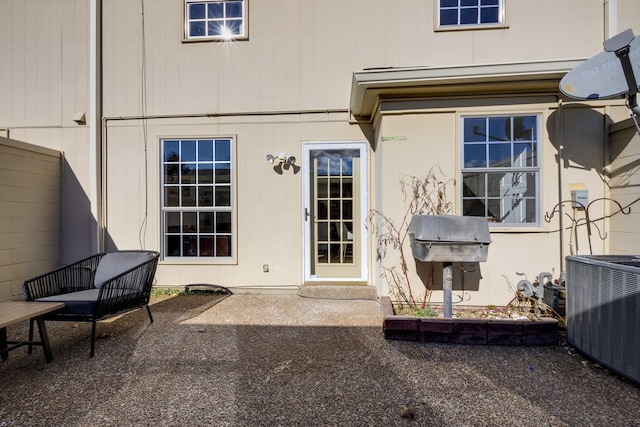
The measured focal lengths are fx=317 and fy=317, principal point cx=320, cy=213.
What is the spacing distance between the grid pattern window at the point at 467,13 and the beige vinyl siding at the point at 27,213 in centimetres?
601

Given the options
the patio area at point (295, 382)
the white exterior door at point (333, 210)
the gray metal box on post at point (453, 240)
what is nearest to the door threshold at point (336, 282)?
the white exterior door at point (333, 210)

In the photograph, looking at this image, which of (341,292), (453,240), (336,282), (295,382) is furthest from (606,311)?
(336,282)

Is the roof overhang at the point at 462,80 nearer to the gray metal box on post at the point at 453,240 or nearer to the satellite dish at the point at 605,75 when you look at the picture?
the satellite dish at the point at 605,75

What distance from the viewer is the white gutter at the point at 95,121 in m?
4.77

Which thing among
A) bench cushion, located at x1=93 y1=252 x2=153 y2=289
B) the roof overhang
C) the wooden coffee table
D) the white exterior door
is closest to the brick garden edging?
the white exterior door

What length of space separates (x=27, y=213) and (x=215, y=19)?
12.5 ft

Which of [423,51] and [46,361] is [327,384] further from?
[423,51]

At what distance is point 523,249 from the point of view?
3734mm

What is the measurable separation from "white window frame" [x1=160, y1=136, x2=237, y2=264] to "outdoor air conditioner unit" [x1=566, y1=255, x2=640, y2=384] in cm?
398

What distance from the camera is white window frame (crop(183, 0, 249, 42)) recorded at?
470cm

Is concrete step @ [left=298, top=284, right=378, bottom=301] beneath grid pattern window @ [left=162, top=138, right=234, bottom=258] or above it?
beneath

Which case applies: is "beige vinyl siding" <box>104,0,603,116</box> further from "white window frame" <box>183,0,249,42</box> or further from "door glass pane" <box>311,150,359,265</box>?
"door glass pane" <box>311,150,359,265</box>

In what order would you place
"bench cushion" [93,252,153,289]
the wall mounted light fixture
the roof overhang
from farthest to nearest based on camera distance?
the wall mounted light fixture → "bench cushion" [93,252,153,289] → the roof overhang

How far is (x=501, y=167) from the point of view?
380 centimetres
